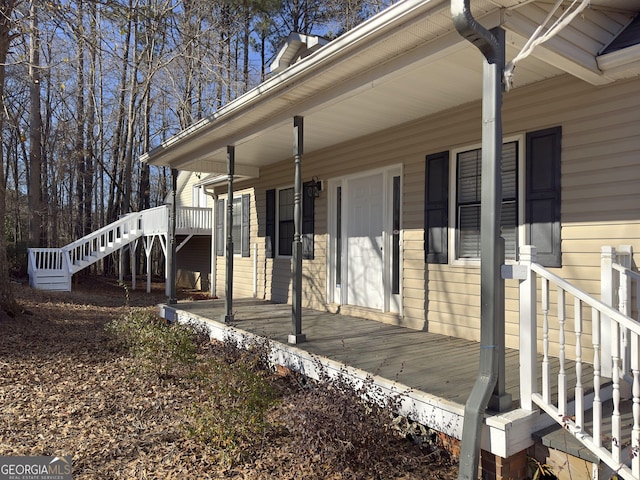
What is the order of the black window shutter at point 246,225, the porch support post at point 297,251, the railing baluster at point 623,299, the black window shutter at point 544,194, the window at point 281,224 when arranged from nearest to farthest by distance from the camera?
the railing baluster at point 623,299 → the black window shutter at point 544,194 → the porch support post at point 297,251 → the window at point 281,224 → the black window shutter at point 246,225

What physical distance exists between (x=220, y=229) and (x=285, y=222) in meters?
3.31

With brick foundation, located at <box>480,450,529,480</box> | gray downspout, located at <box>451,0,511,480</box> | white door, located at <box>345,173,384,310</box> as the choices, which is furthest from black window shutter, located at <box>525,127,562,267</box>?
white door, located at <box>345,173,384,310</box>

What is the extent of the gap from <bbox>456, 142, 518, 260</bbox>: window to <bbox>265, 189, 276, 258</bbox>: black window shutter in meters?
4.00

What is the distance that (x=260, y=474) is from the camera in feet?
8.82

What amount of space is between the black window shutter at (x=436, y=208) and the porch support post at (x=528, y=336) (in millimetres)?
2271

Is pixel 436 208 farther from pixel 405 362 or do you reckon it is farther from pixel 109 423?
pixel 109 423

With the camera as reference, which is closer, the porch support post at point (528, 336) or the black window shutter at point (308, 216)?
the porch support post at point (528, 336)

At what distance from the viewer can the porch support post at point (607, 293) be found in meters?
3.38

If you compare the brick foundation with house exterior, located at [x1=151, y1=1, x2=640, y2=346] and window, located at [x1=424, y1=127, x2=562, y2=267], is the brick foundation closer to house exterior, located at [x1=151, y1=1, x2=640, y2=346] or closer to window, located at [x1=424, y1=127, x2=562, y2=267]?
house exterior, located at [x1=151, y1=1, x2=640, y2=346]

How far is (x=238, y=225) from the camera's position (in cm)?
980

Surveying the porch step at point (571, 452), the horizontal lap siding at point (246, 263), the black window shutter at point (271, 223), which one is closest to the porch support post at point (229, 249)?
the black window shutter at point (271, 223)

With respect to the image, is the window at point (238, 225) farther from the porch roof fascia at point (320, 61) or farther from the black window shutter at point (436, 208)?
the black window shutter at point (436, 208)

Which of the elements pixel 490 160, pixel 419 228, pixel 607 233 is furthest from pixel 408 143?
pixel 490 160

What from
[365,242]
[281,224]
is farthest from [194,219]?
[365,242]
